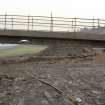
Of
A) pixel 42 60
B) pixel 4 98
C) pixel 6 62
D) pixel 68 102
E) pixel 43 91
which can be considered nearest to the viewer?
pixel 68 102

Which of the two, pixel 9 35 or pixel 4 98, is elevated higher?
pixel 9 35

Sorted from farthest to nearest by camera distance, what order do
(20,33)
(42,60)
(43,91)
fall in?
(42,60) → (20,33) → (43,91)

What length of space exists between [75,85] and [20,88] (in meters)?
3.20

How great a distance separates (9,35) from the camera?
3052 cm

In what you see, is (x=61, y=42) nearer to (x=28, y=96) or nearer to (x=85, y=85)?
(x=85, y=85)

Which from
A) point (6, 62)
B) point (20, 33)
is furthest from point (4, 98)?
point (6, 62)

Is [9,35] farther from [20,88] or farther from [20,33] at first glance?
[20,88]

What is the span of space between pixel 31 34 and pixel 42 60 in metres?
13.2

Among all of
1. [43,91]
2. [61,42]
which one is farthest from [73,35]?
[43,91]

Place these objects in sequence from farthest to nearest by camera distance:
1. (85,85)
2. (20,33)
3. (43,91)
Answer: (20,33) < (85,85) < (43,91)

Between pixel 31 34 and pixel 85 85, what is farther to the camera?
pixel 31 34

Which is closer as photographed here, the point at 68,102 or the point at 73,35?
the point at 68,102

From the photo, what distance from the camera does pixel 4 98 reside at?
16062mm

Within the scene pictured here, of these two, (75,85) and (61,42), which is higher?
(61,42)
